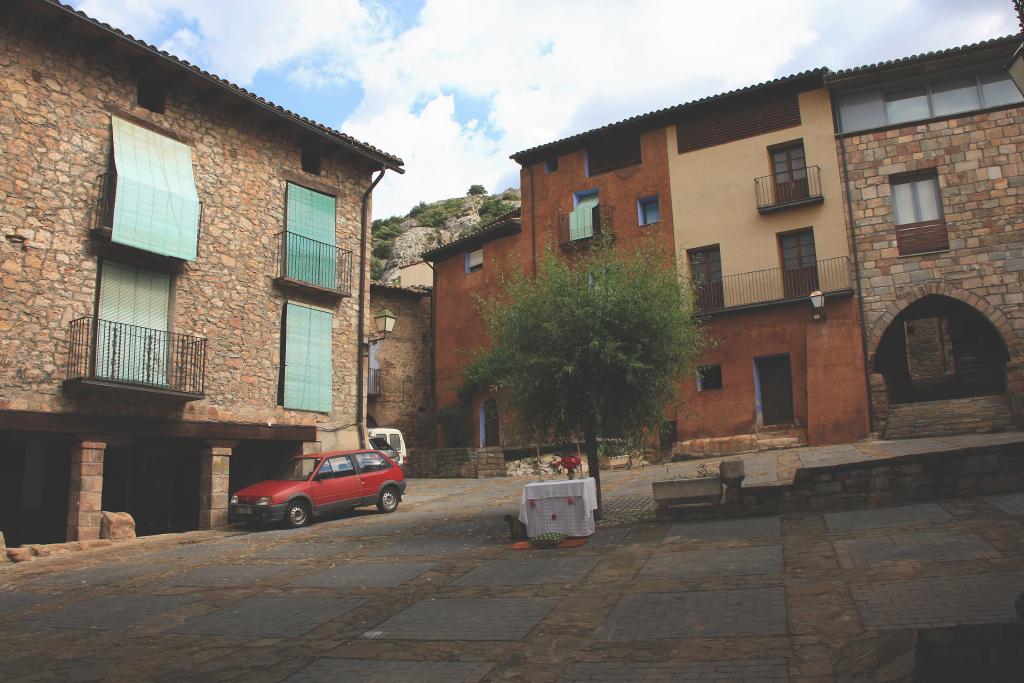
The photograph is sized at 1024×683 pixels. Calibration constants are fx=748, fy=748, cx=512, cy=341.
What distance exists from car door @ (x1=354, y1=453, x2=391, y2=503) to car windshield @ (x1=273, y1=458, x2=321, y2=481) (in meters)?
1.02

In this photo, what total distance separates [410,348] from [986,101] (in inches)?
859

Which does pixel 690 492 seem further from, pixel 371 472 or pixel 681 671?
pixel 371 472

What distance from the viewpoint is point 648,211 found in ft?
85.5

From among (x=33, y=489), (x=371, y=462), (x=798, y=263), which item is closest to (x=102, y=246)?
(x=33, y=489)

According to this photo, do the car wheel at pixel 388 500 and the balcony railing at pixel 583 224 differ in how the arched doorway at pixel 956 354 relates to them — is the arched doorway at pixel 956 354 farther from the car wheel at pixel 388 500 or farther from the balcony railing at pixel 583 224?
the car wheel at pixel 388 500

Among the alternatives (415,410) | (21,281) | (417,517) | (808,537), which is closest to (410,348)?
(415,410)

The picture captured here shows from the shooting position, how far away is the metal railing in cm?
1448

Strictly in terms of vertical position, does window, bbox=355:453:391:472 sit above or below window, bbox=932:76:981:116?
below

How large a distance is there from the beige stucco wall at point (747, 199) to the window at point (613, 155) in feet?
4.44

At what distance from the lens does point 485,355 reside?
1423 centimetres

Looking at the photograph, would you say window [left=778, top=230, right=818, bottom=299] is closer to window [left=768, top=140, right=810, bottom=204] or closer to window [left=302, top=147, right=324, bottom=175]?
window [left=768, top=140, right=810, bottom=204]

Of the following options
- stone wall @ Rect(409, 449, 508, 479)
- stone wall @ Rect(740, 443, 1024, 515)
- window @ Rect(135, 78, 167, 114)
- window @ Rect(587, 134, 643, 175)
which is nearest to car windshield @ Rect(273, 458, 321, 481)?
window @ Rect(135, 78, 167, 114)

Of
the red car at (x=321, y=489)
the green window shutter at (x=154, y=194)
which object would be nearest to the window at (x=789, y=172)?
the red car at (x=321, y=489)

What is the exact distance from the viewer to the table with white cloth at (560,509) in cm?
1126
